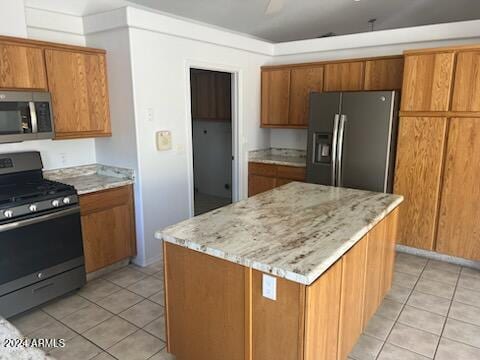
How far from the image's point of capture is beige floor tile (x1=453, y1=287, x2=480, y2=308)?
2.88m

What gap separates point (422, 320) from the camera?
264 centimetres

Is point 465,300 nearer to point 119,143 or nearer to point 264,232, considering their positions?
point 264,232

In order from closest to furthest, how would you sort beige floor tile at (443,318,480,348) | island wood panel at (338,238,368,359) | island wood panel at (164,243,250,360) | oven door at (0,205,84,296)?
island wood panel at (164,243,250,360) < island wood panel at (338,238,368,359) < beige floor tile at (443,318,480,348) < oven door at (0,205,84,296)

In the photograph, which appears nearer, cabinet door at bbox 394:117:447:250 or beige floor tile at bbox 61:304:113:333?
beige floor tile at bbox 61:304:113:333

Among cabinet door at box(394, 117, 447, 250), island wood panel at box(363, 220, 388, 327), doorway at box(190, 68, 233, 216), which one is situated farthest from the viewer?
doorway at box(190, 68, 233, 216)

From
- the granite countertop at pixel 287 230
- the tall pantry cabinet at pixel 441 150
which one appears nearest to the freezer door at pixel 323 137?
the tall pantry cabinet at pixel 441 150

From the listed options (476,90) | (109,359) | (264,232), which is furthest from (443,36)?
(109,359)

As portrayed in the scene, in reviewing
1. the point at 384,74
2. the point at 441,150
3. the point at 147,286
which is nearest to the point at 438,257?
the point at 441,150

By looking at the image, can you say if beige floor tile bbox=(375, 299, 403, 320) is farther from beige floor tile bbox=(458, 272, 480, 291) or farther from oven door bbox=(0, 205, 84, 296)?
oven door bbox=(0, 205, 84, 296)

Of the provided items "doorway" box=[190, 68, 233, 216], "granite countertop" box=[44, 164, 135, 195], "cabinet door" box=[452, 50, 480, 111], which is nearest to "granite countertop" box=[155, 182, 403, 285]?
"cabinet door" box=[452, 50, 480, 111]

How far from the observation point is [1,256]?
247 centimetres

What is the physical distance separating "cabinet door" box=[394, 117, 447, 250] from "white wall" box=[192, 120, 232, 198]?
299 cm

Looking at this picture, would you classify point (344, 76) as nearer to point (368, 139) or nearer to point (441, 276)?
point (368, 139)

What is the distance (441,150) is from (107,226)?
3.28 m
